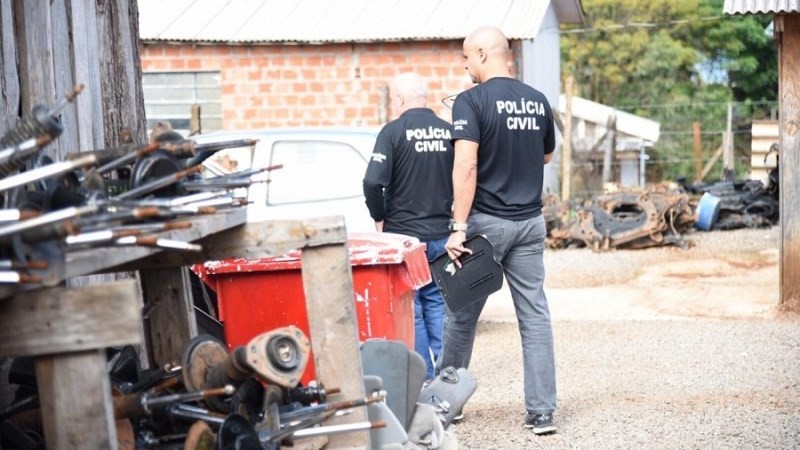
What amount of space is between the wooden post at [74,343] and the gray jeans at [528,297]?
3.75m

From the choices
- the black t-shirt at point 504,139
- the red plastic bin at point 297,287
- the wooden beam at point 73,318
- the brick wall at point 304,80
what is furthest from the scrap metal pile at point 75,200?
the brick wall at point 304,80

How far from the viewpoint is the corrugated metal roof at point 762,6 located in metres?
10.8

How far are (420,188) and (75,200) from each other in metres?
4.48

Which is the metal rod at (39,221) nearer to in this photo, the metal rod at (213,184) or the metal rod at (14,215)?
the metal rod at (14,215)

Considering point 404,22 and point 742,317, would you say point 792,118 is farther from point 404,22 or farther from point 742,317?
→ point 404,22

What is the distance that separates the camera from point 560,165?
25531 mm

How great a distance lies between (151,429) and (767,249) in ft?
49.7

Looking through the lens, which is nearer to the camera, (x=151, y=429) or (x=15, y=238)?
(x=15, y=238)

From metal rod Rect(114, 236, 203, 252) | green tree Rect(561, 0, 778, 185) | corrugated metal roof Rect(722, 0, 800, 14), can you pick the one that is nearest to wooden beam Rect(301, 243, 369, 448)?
metal rod Rect(114, 236, 203, 252)

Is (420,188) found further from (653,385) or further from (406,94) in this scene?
(653,385)

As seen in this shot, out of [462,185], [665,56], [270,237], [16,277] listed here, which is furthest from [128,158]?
[665,56]

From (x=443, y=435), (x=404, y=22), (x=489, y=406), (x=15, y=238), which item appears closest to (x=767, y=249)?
(x=404, y=22)

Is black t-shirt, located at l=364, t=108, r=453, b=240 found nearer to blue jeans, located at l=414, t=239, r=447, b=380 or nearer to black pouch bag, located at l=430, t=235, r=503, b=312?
blue jeans, located at l=414, t=239, r=447, b=380

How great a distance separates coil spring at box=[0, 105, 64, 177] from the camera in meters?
3.31
